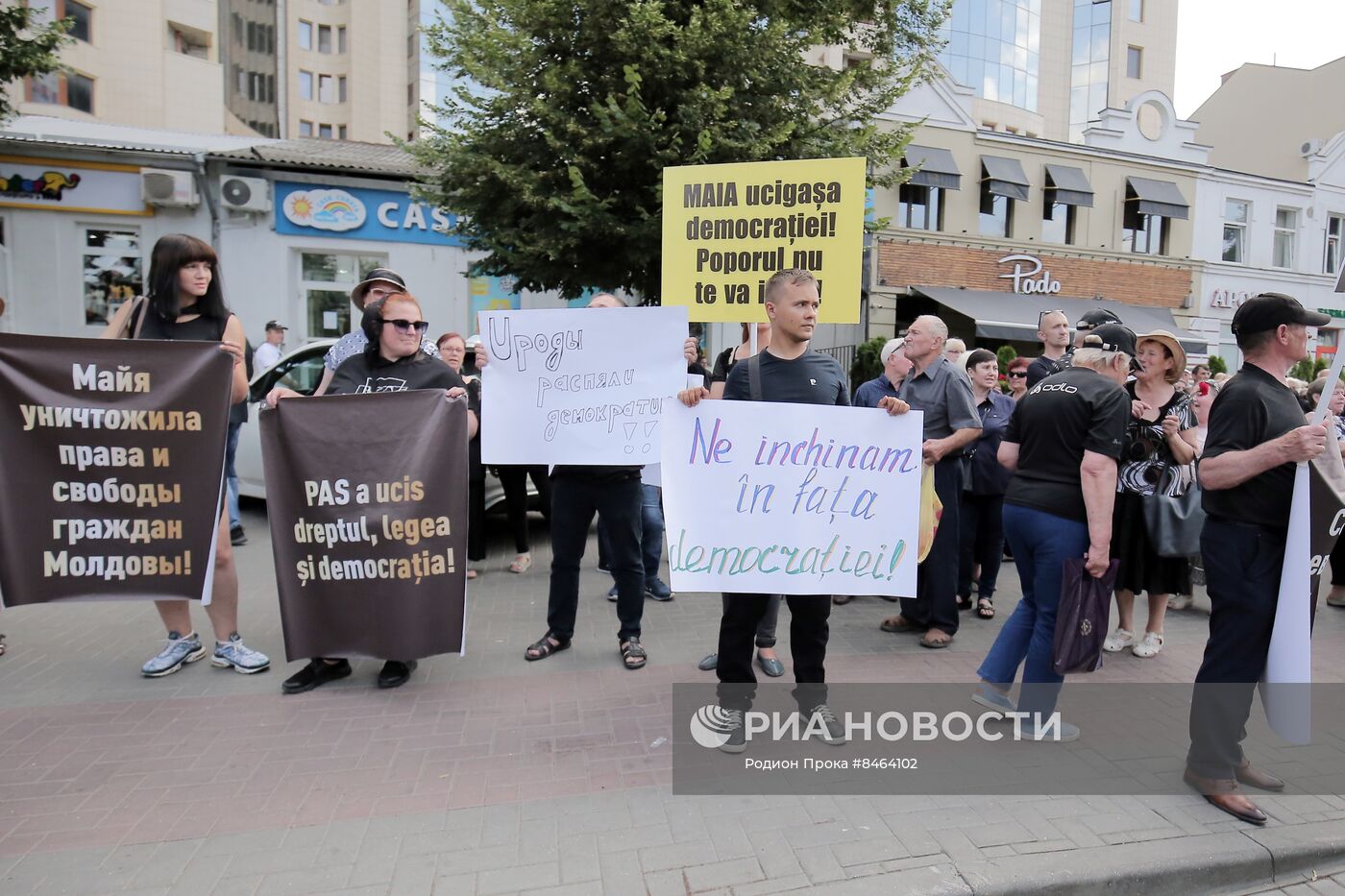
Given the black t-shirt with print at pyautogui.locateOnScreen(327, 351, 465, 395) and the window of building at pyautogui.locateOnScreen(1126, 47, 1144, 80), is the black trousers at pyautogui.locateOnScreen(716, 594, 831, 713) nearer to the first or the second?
the black t-shirt with print at pyautogui.locateOnScreen(327, 351, 465, 395)

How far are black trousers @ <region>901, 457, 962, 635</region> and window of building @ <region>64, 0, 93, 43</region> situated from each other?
27.7 metres

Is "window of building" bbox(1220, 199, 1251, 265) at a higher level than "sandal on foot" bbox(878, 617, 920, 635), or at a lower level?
higher

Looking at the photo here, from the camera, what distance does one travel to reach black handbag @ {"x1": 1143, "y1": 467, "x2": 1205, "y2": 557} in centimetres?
474

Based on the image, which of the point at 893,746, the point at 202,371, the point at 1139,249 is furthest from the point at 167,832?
the point at 1139,249

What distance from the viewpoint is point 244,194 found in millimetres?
14844

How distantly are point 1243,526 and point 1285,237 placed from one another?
95.1ft

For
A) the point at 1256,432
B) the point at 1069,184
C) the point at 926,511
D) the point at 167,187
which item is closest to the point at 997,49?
the point at 1069,184

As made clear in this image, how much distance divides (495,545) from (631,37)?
5.52 m

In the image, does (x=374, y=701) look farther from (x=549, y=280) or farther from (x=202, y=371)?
(x=549, y=280)

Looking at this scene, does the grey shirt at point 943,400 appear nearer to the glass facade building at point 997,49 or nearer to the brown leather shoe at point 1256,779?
the brown leather shoe at point 1256,779

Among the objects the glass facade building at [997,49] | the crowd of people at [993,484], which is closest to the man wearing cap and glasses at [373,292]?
the crowd of people at [993,484]

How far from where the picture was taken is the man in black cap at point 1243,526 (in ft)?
10.0

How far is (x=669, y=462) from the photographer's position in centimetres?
334

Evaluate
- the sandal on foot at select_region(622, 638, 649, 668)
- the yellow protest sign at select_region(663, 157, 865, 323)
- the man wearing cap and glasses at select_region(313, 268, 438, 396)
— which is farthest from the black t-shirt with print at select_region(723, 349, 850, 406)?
the man wearing cap and glasses at select_region(313, 268, 438, 396)
